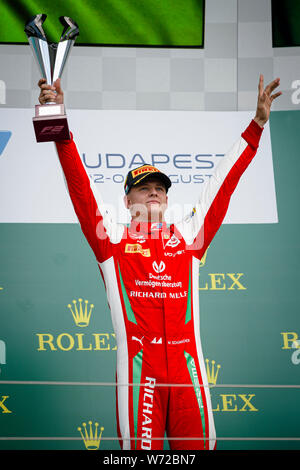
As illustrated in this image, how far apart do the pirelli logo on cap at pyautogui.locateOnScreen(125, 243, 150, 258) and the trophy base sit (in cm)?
40

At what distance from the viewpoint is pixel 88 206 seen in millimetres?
1627

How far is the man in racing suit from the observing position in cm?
149

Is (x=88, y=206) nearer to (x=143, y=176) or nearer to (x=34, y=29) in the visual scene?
(x=143, y=176)

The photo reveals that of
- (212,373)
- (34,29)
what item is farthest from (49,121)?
(212,373)

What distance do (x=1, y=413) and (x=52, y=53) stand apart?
64.7 inches

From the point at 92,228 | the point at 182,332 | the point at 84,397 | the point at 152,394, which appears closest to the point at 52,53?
the point at 92,228

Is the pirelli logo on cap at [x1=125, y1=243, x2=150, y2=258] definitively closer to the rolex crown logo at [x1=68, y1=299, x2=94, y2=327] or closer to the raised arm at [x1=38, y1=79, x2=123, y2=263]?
the raised arm at [x1=38, y1=79, x2=123, y2=263]

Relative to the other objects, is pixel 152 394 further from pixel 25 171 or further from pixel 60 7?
pixel 60 7

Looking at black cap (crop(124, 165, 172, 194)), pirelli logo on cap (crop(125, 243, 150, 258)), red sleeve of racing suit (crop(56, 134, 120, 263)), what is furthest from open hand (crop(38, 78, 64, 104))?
pirelli logo on cap (crop(125, 243, 150, 258))

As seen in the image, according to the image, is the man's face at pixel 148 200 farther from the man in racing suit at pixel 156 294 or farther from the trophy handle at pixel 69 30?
the trophy handle at pixel 69 30

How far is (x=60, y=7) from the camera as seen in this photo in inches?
104

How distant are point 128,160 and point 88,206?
987 millimetres

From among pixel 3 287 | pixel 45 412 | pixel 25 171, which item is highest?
pixel 25 171
